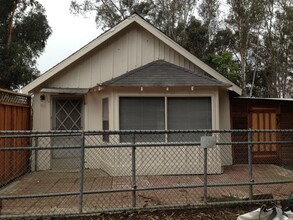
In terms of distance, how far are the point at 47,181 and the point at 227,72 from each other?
65.3 feet

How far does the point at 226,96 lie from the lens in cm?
1206

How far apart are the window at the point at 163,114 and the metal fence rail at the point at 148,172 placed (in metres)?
0.09

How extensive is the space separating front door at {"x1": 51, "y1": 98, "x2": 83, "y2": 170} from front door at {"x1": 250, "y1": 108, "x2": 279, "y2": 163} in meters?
6.21

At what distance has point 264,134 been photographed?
40.1 feet

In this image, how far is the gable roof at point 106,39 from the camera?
35.7 ft

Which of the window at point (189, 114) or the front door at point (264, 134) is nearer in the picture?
the window at point (189, 114)

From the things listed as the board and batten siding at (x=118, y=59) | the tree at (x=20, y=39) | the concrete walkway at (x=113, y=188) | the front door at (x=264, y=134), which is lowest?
the concrete walkway at (x=113, y=188)

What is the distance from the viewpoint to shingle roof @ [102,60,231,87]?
9984 millimetres

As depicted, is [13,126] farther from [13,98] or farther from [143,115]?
[143,115]

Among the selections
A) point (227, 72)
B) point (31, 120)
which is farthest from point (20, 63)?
point (227, 72)

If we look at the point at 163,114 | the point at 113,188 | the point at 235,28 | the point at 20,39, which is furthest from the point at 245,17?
the point at 113,188

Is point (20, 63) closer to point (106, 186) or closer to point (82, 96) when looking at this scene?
point (82, 96)

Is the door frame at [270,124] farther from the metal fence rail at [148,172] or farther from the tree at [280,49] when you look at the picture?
the tree at [280,49]

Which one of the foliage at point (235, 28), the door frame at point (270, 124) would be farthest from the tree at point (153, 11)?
the door frame at point (270, 124)
